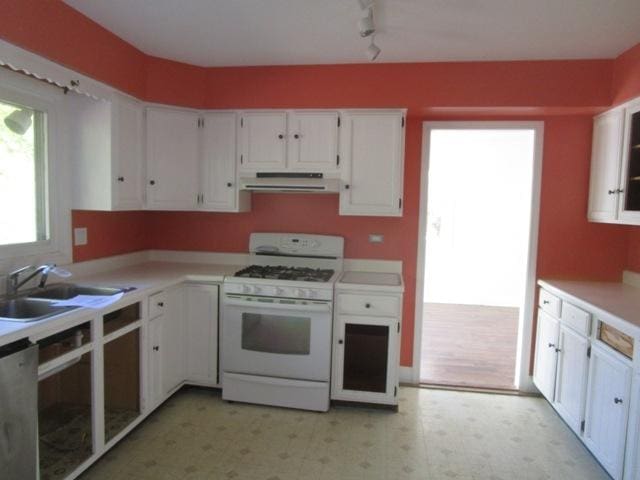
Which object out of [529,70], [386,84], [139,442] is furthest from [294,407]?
[529,70]

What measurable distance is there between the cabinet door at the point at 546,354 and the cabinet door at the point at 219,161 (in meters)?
2.56

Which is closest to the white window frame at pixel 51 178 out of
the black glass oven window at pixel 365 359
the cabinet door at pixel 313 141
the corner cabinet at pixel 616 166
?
the cabinet door at pixel 313 141

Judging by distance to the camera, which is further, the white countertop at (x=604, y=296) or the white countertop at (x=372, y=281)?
Result: the white countertop at (x=372, y=281)

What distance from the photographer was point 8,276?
2125 millimetres

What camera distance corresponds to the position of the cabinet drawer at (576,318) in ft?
7.80

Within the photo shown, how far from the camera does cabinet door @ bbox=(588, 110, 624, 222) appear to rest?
2699mm

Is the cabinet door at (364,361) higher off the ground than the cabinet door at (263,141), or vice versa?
Answer: the cabinet door at (263,141)

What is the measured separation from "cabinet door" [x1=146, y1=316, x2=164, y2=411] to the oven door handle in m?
0.50

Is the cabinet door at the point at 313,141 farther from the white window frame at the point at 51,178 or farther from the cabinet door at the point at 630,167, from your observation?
the cabinet door at the point at 630,167

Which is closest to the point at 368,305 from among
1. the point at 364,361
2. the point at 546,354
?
the point at 364,361

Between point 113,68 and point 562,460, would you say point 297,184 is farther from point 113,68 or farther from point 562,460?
point 562,460

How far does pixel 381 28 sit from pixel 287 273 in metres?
1.79

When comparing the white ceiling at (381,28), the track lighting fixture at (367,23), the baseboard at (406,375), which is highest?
the white ceiling at (381,28)

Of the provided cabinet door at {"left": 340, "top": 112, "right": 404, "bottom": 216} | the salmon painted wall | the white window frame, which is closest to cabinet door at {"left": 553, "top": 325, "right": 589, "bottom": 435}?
the salmon painted wall
